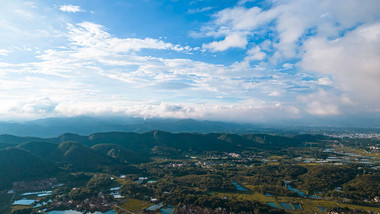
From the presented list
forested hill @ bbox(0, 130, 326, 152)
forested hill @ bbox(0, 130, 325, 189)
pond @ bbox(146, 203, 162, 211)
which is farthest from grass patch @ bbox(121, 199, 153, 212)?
forested hill @ bbox(0, 130, 326, 152)

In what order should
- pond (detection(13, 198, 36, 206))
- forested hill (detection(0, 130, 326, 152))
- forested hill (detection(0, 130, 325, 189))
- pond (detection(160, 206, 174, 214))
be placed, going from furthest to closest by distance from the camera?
forested hill (detection(0, 130, 326, 152)), forested hill (detection(0, 130, 325, 189)), pond (detection(13, 198, 36, 206)), pond (detection(160, 206, 174, 214))

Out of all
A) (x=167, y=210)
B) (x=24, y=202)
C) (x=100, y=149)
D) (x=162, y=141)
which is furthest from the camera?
(x=162, y=141)

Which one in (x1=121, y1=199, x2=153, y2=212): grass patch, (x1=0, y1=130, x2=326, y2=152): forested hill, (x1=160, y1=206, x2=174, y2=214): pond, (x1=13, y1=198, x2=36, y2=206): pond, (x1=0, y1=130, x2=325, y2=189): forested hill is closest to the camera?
(x1=160, y1=206, x2=174, y2=214): pond

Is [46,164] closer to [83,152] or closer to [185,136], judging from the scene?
[83,152]

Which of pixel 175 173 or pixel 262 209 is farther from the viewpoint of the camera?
pixel 175 173

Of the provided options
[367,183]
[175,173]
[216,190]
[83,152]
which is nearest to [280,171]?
[367,183]

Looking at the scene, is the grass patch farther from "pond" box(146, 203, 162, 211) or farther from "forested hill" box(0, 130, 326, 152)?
"forested hill" box(0, 130, 326, 152)

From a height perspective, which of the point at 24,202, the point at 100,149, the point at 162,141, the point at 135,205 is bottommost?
the point at 24,202

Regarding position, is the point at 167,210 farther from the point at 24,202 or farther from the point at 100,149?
the point at 100,149

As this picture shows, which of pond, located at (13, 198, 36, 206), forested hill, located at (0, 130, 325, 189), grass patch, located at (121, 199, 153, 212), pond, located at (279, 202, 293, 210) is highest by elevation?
forested hill, located at (0, 130, 325, 189)

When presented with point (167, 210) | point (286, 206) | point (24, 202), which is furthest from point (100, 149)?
point (286, 206)

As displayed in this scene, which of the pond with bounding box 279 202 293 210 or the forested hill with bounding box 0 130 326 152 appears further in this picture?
the forested hill with bounding box 0 130 326 152
